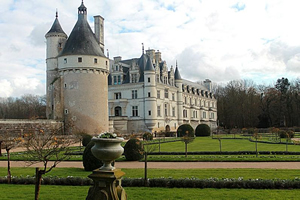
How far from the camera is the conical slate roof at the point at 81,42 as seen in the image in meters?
33.1

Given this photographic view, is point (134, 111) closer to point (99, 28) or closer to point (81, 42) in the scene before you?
point (99, 28)

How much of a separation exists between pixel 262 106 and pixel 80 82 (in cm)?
4484

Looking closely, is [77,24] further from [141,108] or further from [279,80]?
[279,80]

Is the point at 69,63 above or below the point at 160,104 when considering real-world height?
above

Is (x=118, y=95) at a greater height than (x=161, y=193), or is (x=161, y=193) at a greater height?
(x=118, y=95)

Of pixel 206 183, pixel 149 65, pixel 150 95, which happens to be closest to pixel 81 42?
pixel 149 65

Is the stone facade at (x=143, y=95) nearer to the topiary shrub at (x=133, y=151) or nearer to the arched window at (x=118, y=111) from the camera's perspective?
the arched window at (x=118, y=111)

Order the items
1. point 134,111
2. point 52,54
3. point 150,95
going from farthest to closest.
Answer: point 134,111, point 150,95, point 52,54

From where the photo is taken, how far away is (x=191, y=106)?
59.3 m

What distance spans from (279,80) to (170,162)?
5257 centimetres

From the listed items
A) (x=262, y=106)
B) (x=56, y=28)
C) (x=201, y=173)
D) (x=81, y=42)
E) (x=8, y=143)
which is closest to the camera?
(x=201, y=173)

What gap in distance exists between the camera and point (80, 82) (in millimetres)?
33062

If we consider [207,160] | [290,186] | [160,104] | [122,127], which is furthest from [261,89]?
[290,186]

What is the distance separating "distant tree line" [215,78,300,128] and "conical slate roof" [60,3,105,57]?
40554 millimetres
